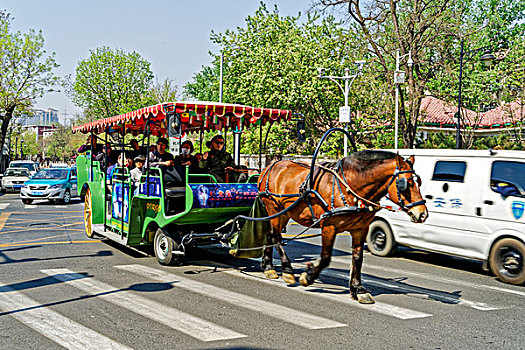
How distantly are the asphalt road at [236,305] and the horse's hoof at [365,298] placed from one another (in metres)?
0.10

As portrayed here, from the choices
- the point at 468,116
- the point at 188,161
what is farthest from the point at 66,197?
the point at 468,116

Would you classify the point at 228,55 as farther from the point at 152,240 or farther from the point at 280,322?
the point at 280,322

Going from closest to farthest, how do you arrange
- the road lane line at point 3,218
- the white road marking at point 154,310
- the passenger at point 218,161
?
the white road marking at point 154,310
the passenger at point 218,161
the road lane line at point 3,218

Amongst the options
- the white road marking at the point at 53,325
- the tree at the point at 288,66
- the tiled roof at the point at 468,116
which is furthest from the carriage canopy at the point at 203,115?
the tiled roof at the point at 468,116

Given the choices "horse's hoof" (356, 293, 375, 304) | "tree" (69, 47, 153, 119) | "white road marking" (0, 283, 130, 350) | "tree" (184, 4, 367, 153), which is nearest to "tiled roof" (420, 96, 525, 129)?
"tree" (184, 4, 367, 153)

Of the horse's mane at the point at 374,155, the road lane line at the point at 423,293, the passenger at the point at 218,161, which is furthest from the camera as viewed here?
the passenger at the point at 218,161

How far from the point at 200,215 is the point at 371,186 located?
10.5ft

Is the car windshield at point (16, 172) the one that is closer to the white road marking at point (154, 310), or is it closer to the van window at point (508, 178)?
the white road marking at point (154, 310)

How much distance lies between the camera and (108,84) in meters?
42.9

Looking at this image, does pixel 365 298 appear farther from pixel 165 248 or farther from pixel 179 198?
pixel 165 248

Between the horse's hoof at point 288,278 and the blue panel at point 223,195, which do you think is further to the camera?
the blue panel at point 223,195

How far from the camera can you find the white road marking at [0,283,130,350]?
5.49 meters

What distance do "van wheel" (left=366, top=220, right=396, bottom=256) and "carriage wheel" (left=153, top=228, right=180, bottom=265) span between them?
4.25m

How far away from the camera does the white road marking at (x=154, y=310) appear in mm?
5910
